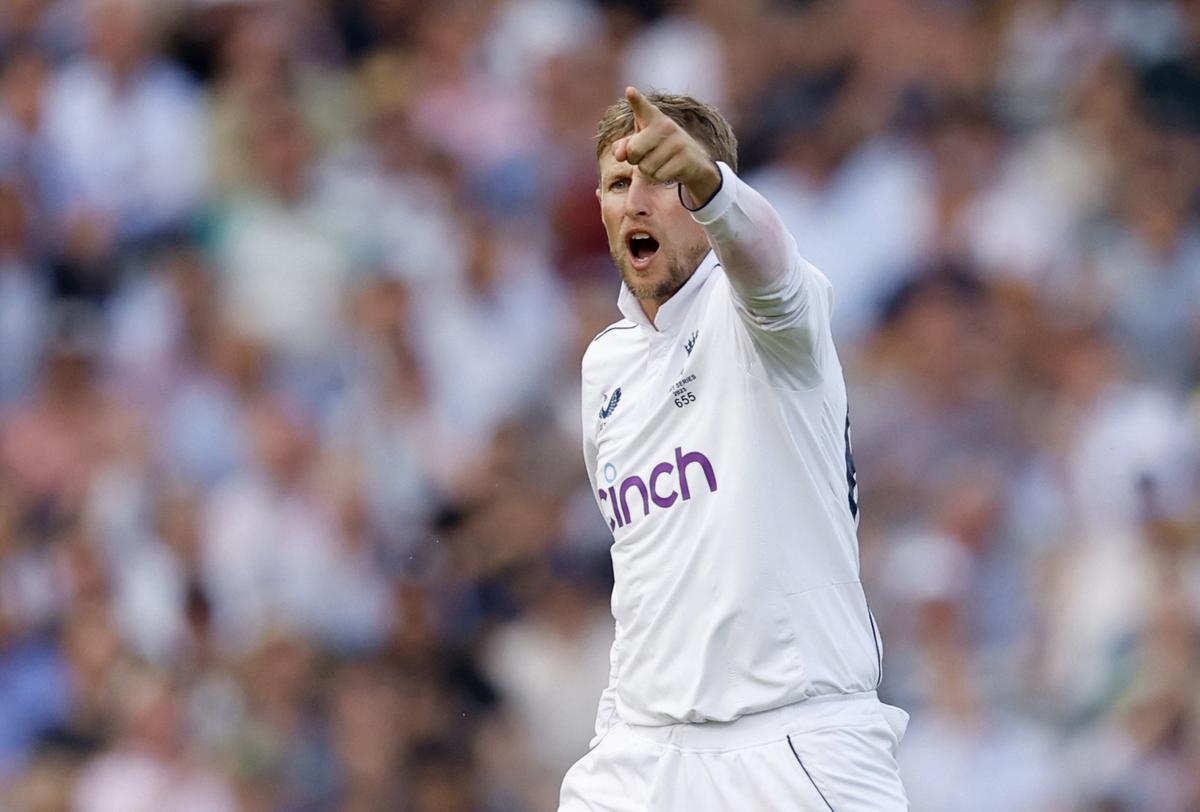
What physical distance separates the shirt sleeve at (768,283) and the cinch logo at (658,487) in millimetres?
254

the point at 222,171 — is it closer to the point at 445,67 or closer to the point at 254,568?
the point at 445,67

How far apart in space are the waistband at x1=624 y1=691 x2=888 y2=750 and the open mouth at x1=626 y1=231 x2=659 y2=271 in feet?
3.36

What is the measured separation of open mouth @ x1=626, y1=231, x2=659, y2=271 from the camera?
421cm

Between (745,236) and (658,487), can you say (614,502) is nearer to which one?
(658,487)

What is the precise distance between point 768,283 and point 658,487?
1.98 feet

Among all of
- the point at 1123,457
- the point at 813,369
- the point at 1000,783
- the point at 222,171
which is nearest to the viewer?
the point at 813,369

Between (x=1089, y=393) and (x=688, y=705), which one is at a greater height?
(x=1089, y=393)

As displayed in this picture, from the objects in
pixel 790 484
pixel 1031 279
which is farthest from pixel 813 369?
pixel 1031 279

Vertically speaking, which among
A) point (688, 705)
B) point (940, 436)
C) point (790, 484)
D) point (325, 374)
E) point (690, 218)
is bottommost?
point (688, 705)

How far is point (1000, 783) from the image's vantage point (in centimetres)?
687

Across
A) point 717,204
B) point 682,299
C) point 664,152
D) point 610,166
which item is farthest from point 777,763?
point 610,166

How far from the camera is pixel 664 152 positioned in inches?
139

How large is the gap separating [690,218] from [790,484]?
0.66 m

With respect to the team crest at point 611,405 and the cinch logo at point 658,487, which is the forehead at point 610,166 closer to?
the team crest at point 611,405
